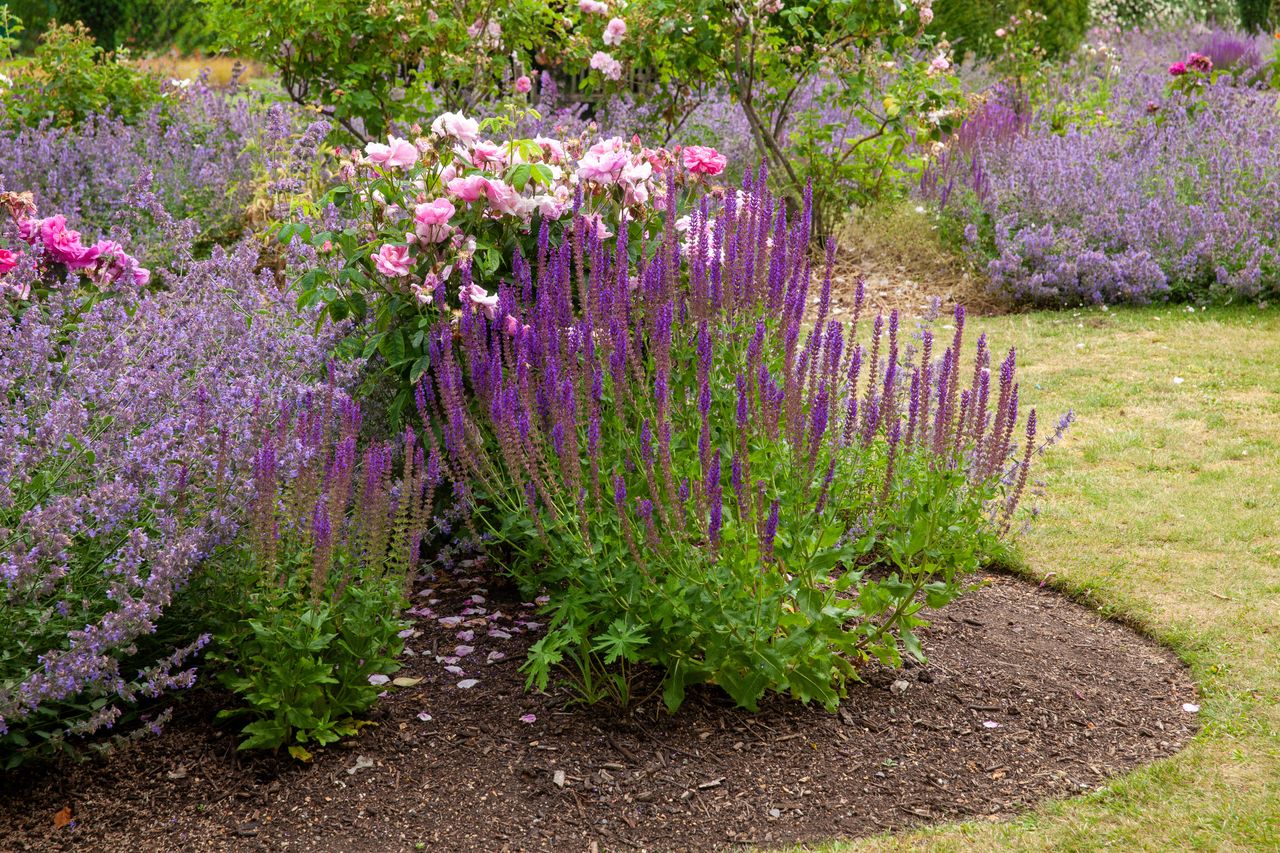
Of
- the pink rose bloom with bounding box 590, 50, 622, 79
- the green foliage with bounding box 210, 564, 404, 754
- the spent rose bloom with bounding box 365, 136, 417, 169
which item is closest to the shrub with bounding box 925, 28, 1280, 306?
the pink rose bloom with bounding box 590, 50, 622, 79

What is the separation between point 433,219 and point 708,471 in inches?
50.5

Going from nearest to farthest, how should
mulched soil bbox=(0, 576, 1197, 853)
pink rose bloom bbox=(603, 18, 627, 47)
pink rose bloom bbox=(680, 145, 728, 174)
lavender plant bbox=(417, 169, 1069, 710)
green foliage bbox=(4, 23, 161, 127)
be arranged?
mulched soil bbox=(0, 576, 1197, 853) < lavender plant bbox=(417, 169, 1069, 710) < pink rose bloom bbox=(680, 145, 728, 174) < green foliage bbox=(4, 23, 161, 127) < pink rose bloom bbox=(603, 18, 627, 47)

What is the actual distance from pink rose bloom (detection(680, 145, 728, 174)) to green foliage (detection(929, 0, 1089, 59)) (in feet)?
32.6

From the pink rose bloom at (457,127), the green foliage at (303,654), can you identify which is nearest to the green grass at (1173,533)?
the green foliage at (303,654)

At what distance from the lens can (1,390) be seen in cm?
279

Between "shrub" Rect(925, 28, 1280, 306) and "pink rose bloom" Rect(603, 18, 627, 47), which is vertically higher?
"pink rose bloom" Rect(603, 18, 627, 47)

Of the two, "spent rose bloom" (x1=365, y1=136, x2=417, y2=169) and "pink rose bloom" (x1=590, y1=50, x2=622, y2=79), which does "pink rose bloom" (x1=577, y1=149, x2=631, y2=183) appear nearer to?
"spent rose bloom" (x1=365, y1=136, x2=417, y2=169)

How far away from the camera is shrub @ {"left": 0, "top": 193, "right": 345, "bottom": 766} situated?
2.41 meters

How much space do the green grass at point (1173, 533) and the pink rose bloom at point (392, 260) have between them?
1967mm

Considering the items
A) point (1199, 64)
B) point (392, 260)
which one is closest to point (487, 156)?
point (392, 260)

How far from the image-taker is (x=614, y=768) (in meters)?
2.81

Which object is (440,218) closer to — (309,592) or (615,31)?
(309,592)

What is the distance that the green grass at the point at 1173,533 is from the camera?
265 centimetres

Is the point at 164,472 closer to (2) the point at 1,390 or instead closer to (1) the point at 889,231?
(2) the point at 1,390
